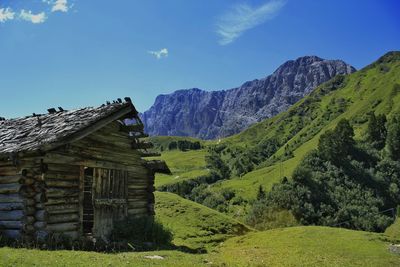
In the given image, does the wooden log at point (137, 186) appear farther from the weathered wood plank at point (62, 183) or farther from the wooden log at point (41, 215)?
the wooden log at point (41, 215)

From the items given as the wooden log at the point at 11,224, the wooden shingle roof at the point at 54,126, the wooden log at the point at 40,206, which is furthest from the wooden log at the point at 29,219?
the wooden shingle roof at the point at 54,126

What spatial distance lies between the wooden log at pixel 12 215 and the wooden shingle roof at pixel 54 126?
8.76 feet

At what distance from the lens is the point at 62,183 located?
2067 centimetres

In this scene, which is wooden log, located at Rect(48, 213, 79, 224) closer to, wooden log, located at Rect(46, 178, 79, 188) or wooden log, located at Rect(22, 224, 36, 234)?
wooden log, located at Rect(22, 224, 36, 234)

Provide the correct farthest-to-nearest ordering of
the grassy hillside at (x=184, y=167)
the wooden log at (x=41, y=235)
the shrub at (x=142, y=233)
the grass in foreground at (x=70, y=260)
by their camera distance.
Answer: the grassy hillside at (x=184, y=167)
the shrub at (x=142, y=233)
the wooden log at (x=41, y=235)
the grass in foreground at (x=70, y=260)

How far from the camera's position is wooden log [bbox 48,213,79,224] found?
65.5ft

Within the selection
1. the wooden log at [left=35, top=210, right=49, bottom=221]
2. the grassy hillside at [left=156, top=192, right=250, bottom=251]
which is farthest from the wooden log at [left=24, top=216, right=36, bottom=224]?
the grassy hillside at [left=156, top=192, right=250, bottom=251]

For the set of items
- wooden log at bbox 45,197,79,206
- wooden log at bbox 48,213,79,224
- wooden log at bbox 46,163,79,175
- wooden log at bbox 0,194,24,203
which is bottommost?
wooden log at bbox 48,213,79,224

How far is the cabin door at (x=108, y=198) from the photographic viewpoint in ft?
74.9

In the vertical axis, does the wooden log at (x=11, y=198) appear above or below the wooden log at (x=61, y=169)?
below

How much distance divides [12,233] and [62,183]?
2.98 metres

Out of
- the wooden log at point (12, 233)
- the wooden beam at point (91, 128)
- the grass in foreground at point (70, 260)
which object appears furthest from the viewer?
the wooden beam at point (91, 128)

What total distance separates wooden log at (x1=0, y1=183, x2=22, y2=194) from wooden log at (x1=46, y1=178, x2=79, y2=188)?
124 centimetres

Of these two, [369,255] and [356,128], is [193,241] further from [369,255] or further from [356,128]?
[356,128]
